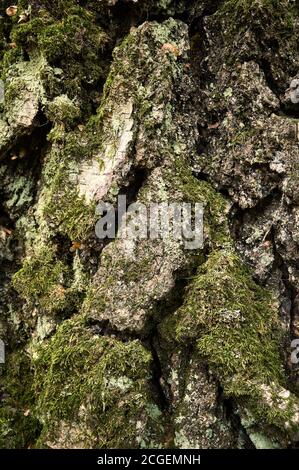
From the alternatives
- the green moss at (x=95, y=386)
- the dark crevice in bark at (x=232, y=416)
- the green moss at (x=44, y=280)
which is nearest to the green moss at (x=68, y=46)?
the green moss at (x=44, y=280)

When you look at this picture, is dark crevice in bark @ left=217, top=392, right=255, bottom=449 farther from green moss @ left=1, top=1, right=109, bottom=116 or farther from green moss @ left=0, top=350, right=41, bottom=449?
green moss @ left=1, top=1, right=109, bottom=116

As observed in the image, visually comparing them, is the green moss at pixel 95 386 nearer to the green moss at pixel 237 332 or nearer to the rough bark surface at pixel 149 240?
the rough bark surface at pixel 149 240

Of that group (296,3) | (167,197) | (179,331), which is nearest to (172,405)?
(179,331)

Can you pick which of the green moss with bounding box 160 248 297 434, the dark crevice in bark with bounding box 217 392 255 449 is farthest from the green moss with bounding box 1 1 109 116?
the dark crevice in bark with bounding box 217 392 255 449

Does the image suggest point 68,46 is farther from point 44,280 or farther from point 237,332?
point 237,332

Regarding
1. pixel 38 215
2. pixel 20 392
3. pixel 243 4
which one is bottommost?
pixel 20 392
